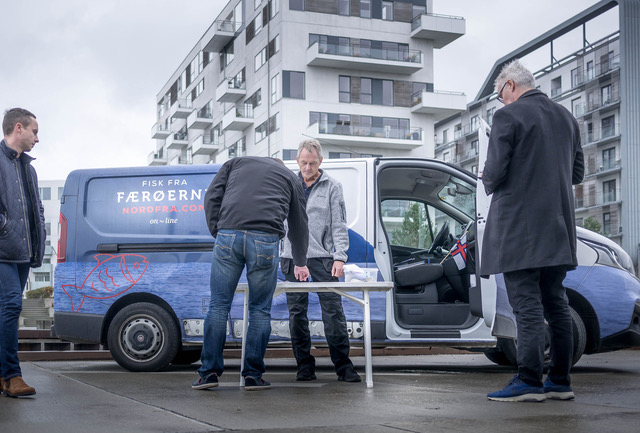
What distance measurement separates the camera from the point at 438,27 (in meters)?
54.0

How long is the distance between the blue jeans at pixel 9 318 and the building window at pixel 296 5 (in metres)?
49.5

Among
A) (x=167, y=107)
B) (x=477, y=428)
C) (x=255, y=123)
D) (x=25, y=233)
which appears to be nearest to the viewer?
(x=477, y=428)

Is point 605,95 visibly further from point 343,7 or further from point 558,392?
point 558,392

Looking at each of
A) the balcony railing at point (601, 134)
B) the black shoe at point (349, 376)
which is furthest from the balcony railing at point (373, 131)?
the black shoe at point (349, 376)

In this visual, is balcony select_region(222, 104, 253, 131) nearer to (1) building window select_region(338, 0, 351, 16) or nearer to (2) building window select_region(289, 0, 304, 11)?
(2) building window select_region(289, 0, 304, 11)

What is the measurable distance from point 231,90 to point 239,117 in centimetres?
266

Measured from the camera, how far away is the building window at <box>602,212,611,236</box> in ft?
212

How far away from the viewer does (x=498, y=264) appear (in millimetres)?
5203

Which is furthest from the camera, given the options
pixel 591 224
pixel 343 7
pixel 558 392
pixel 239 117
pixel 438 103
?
pixel 591 224

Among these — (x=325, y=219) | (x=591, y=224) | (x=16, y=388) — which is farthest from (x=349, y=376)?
(x=591, y=224)

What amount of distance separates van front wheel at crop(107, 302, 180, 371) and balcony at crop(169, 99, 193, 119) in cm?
6506

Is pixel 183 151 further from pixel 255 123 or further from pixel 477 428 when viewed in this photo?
pixel 477 428

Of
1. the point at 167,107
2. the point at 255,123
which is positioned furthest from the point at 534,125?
the point at 167,107

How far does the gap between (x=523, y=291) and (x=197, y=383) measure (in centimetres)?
233
